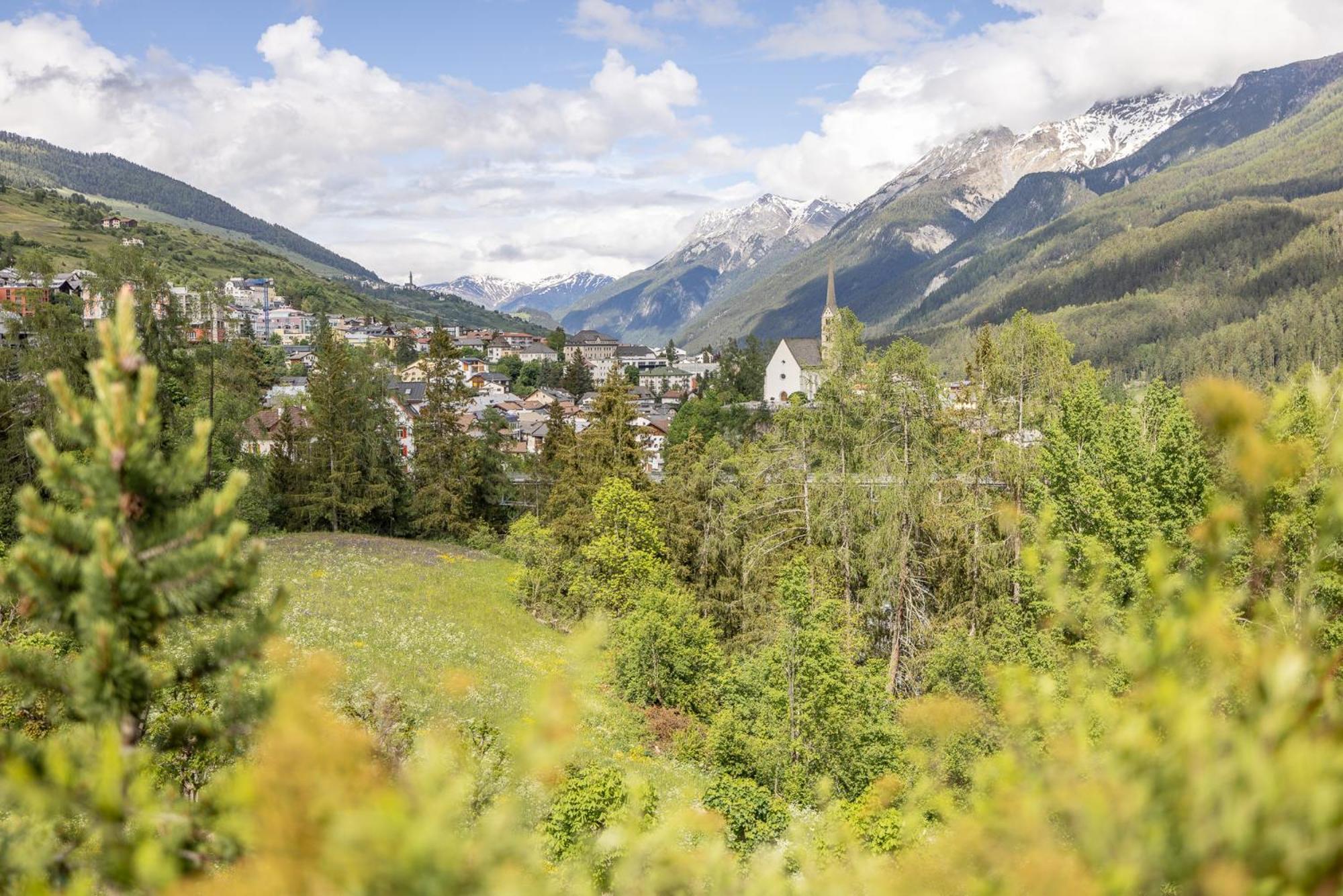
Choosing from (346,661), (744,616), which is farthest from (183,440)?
(744,616)

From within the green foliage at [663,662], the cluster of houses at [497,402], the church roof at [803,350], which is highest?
the church roof at [803,350]

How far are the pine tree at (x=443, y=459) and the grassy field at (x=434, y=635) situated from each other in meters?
6.80

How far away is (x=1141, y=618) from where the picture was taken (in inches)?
146

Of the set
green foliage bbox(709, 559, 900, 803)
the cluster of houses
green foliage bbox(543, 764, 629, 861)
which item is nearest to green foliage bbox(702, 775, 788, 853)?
green foliage bbox(709, 559, 900, 803)

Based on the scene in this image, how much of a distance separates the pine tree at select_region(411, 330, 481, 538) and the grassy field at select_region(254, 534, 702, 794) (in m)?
6.80

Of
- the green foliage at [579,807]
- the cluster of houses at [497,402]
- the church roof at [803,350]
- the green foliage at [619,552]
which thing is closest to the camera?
the green foliage at [579,807]

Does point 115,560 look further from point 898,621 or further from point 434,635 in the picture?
point 898,621

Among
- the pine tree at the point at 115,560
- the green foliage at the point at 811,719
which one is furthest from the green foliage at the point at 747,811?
the pine tree at the point at 115,560

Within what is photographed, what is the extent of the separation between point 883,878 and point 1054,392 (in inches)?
1129

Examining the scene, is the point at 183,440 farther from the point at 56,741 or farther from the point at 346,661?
the point at 56,741

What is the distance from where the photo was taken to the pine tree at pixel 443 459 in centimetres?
4816

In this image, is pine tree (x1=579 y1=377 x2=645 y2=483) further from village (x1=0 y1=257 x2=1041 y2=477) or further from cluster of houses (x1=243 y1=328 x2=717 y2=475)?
village (x1=0 y1=257 x2=1041 y2=477)

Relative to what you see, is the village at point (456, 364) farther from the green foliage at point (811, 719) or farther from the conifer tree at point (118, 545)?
the conifer tree at point (118, 545)

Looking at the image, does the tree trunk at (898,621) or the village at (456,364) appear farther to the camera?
the village at (456,364)
